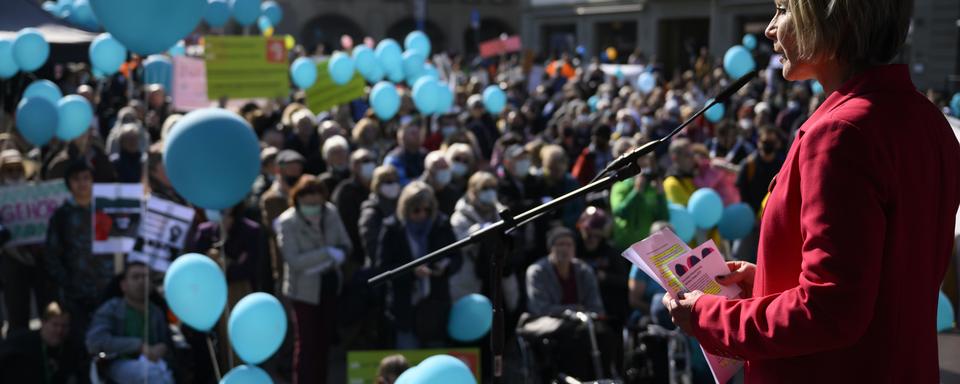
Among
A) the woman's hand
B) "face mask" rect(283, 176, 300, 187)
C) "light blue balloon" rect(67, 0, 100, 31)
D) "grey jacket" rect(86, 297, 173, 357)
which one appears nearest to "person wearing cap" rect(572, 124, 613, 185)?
"face mask" rect(283, 176, 300, 187)

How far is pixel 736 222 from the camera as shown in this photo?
6.73 metres

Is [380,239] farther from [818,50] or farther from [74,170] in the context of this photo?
[818,50]

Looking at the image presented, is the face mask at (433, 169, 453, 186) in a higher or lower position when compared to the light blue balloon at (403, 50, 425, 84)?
lower

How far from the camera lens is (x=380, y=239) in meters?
5.85

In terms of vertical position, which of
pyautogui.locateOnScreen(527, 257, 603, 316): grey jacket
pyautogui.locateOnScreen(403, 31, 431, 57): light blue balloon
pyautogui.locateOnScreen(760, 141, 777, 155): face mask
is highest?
pyautogui.locateOnScreen(403, 31, 431, 57): light blue balloon

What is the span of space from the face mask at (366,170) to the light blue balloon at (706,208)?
2.34m

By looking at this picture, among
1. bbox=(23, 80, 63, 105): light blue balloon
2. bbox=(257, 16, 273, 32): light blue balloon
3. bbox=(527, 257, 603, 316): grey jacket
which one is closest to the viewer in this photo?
bbox=(527, 257, 603, 316): grey jacket

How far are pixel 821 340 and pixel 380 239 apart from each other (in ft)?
14.6

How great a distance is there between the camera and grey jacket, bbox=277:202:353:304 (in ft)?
18.8

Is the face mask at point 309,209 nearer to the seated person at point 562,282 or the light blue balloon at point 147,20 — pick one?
the light blue balloon at point 147,20

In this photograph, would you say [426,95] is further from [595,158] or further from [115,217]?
[115,217]

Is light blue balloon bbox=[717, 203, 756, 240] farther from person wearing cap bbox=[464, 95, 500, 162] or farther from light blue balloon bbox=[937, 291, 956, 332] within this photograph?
person wearing cap bbox=[464, 95, 500, 162]

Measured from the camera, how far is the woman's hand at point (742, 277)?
2.04m

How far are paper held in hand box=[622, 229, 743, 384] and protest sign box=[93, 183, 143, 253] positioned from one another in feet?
15.5
